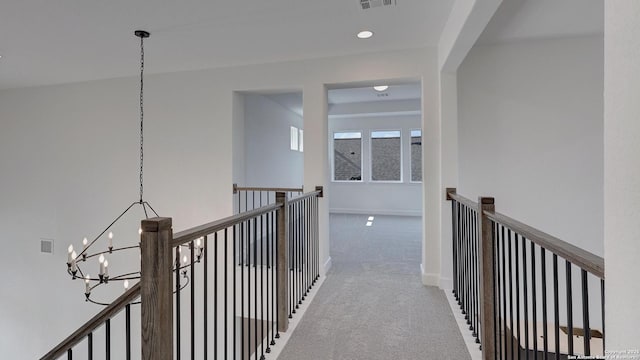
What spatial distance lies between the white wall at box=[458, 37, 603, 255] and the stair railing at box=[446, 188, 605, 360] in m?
0.52

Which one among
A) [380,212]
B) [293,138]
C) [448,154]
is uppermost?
[293,138]

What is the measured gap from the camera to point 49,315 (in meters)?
4.96

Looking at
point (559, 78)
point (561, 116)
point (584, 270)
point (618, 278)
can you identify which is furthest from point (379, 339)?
point (559, 78)

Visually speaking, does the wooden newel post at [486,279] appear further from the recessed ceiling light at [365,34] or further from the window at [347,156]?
the window at [347,156]

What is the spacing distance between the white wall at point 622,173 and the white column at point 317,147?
311 centimetres

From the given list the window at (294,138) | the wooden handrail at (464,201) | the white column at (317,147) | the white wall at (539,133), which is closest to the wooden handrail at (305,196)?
the white column at (317,147)

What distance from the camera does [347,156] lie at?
8.77 metres

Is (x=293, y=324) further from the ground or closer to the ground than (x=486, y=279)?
closer to the ground

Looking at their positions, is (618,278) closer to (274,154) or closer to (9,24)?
(9,24)

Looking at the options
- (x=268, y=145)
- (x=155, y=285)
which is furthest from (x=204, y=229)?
(x=268, y=145)

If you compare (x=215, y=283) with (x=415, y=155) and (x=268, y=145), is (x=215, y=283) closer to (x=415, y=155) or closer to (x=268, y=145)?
(x=268, y=145)

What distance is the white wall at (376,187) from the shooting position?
26.8 ft

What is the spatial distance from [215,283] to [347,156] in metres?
7.33

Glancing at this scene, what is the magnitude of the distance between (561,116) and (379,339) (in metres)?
2.84
